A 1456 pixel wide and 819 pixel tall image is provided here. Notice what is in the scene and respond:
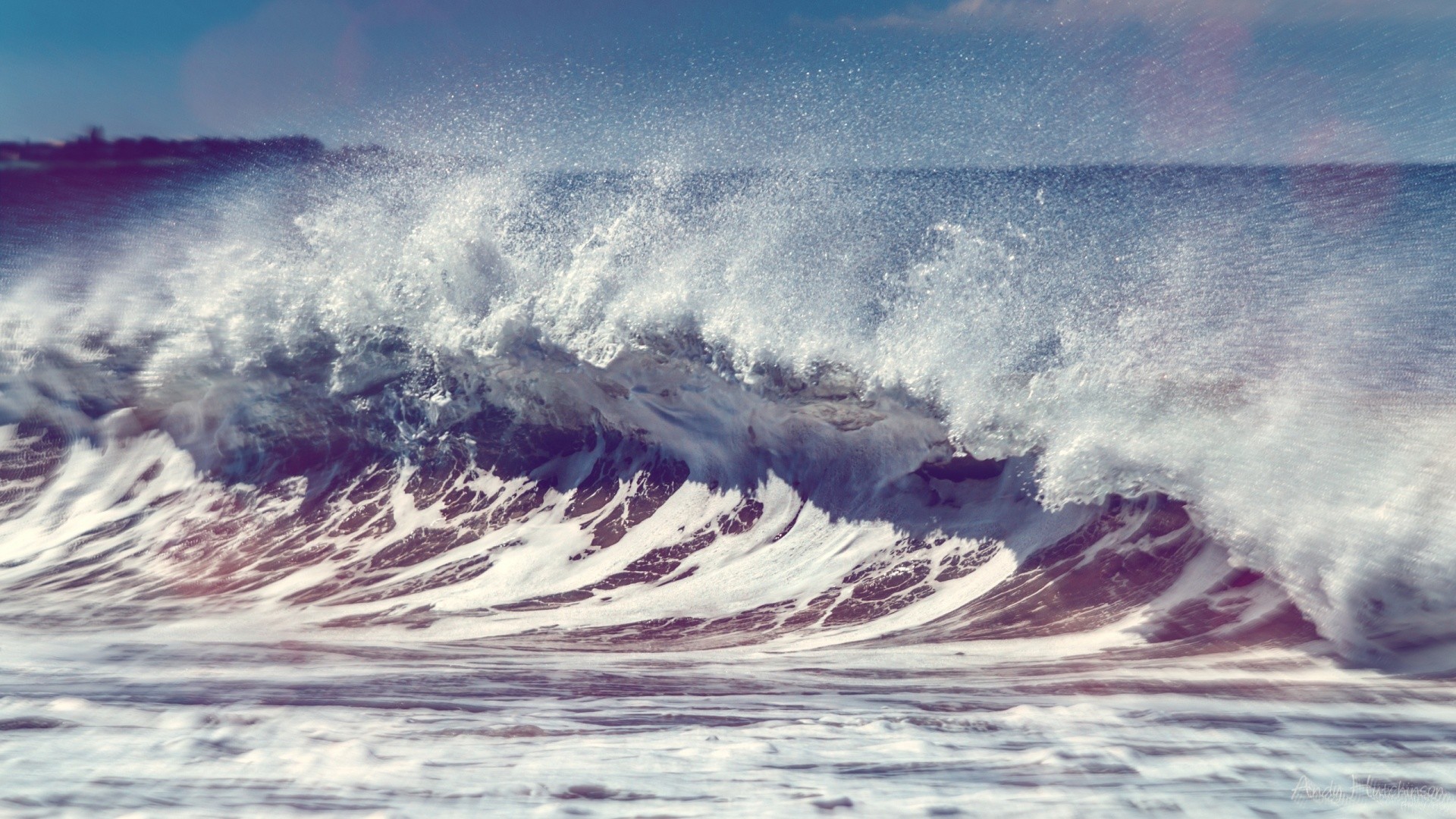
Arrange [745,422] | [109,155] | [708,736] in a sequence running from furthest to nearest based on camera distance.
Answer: [109,155] → [745,422] → [708,736]

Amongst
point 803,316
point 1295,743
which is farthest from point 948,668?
point 803,316

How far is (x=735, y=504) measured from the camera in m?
5.35

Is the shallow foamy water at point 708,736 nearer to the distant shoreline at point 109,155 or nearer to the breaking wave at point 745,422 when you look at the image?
the breaking wave at point 745,422

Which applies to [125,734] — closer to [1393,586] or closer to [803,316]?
[803,316]

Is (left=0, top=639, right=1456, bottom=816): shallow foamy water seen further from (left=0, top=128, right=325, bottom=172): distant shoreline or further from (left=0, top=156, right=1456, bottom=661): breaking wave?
(left=0, top=128, right=325, bottom=172): distant shoreline

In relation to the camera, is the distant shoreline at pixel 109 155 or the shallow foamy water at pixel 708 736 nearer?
the shallow foamy water at pixel 708 736

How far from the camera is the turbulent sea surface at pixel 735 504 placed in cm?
276

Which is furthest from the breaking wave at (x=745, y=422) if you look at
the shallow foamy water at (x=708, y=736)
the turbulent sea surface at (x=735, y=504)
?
the shallow foamy water at (x=708, y=736)

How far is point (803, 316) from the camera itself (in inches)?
219

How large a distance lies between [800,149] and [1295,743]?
590cm

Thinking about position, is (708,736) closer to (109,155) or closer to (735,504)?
(735,504)

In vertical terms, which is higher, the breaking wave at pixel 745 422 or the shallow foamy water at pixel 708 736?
the breaking wave at pixel 745 422

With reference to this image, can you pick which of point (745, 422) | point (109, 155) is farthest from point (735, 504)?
point (109, 155)

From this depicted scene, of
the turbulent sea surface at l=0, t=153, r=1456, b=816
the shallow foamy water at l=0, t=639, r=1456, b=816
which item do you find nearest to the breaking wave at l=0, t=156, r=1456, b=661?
the turbulent sea surface at l=0, t=153, r=1456, b=816
